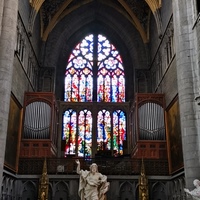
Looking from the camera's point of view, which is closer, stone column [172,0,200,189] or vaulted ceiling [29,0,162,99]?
stone column [172,0,200,189]

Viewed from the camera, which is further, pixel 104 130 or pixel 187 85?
pixel 104 130

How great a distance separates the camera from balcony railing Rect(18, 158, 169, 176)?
2181cm

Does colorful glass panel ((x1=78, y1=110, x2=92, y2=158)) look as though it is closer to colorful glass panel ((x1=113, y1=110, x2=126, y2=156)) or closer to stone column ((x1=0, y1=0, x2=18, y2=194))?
colorful glass panel ((x1=113, y1=110, x2=126, y2=156))

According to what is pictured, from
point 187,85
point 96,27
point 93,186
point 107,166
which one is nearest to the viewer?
point 93,186

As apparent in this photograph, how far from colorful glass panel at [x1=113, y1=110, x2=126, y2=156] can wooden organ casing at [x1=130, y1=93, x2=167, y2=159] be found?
463 centimetres

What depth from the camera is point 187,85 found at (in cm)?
1666

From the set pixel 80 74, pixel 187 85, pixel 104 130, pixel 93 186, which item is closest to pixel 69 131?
pixel 104 130

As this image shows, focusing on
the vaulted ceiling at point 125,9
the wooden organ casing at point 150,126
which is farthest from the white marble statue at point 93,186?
the vaulted ceiling at point 125,9

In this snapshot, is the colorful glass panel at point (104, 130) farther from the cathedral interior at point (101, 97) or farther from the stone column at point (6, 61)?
the stone column at point (6, 61)

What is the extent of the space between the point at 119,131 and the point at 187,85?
13.7 metres

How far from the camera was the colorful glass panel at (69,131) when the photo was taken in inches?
1147

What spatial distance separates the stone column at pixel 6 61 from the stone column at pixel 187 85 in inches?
326

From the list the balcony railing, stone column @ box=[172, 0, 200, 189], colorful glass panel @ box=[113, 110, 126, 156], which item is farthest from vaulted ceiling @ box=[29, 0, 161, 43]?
the balcony railing

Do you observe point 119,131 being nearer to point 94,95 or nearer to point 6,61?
point 94,95
